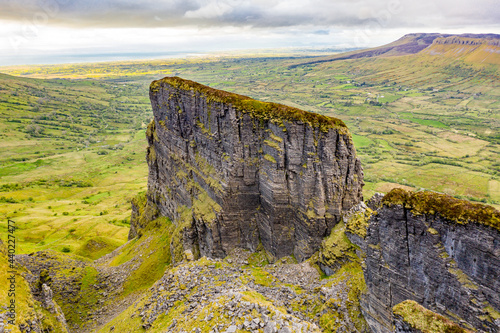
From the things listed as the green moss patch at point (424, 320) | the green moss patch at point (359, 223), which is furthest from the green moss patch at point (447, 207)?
the green moss patch at point (359, 223)

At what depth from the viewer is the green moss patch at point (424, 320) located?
58.1 feet

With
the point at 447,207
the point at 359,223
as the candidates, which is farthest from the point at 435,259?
the point at 359,223

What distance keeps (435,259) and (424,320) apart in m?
5.20

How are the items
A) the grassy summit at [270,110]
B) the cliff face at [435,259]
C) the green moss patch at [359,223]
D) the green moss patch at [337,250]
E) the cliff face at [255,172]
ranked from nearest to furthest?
the cliff face at [435,259], the green moss patch at [359,223], the green moss patch at [337,250], the grassy summit at [270,110], the cliff face at [255,172]

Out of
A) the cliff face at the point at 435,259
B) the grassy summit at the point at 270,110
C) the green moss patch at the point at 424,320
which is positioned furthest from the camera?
the grassy summit at the point at 270,110

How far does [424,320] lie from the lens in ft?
61.1

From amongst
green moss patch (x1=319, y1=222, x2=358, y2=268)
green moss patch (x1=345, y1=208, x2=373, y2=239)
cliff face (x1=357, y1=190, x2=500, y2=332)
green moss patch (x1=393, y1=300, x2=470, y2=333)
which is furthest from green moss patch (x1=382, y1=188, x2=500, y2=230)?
green moss patch (x1=319, y1=222, x2=358, y2=268)

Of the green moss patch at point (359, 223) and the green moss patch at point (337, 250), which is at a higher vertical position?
the green moss patch at point (359, 223)

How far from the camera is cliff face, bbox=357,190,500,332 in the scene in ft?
62.8

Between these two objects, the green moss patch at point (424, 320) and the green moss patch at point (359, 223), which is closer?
the green moss patch at point (424, 320)

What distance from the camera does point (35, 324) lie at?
108 feet

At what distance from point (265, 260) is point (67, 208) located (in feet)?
452

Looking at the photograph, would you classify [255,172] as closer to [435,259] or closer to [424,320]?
[435,259]

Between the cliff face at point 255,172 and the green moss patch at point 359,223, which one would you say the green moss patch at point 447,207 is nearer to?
the green moss patch at point 359,223
